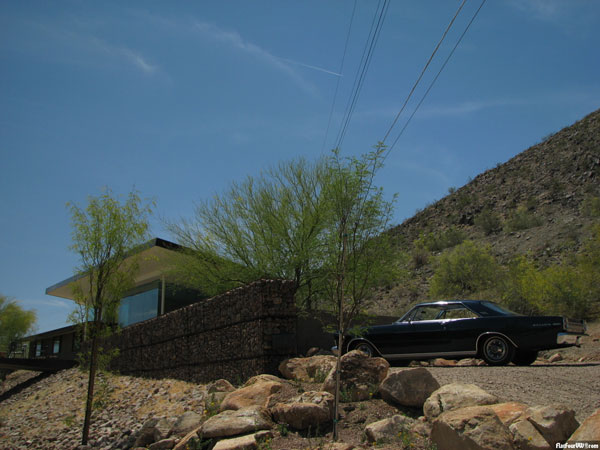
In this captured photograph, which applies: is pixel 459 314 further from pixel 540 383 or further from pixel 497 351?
pixel 540 383

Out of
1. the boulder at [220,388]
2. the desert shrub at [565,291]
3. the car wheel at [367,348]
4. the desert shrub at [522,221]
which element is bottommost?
the boulder at [220,388]

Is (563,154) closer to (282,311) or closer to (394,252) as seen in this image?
(394,252)

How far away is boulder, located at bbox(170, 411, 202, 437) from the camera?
385 inches

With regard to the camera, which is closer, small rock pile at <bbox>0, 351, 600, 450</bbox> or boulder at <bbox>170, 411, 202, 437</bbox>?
small rock pile at <bbox>0, 351, 600, 450</bbox>

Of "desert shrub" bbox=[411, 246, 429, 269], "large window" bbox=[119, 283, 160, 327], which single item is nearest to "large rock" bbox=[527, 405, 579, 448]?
"large window" bbox=[119, 283, 160, 327]

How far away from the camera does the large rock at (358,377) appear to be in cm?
902

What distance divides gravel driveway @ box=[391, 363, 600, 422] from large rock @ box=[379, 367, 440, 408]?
0.88 metres

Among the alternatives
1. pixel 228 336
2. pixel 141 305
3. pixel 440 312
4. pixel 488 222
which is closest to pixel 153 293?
pixel 141 305

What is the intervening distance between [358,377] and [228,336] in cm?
615

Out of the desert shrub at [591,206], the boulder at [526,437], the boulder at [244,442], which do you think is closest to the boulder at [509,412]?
the boulder at [526,437]

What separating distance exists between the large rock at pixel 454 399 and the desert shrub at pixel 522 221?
1421 inches

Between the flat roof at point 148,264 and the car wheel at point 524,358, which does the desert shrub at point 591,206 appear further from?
the flat roof at point 148,264

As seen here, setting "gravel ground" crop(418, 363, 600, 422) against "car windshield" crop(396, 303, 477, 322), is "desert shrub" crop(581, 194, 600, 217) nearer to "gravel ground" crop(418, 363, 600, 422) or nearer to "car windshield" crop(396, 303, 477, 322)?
"car windshield" crop(396, 303, 477, 322)

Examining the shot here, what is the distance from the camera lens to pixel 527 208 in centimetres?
4391
